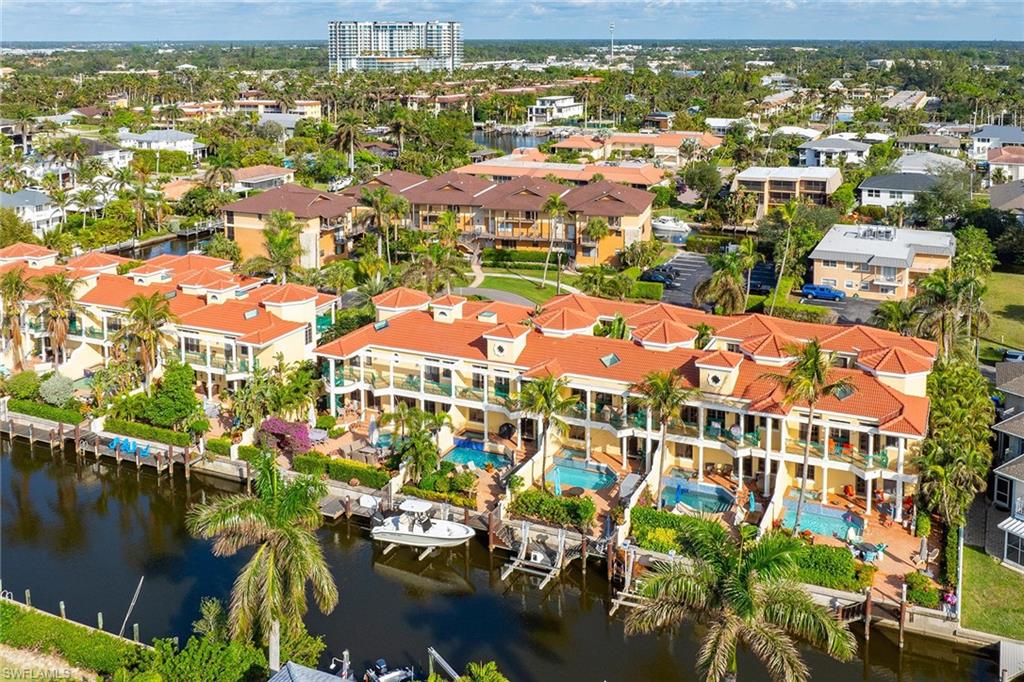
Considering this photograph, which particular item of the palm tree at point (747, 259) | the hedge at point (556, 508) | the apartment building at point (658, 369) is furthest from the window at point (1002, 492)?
the palm tree at point (747, 259)

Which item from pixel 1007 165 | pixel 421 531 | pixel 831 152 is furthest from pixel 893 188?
pixel 421 531

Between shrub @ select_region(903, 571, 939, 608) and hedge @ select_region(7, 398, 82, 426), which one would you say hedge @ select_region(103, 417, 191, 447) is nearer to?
hedge @ select_region(7, 398, 82, 426)

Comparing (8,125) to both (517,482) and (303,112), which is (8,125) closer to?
(303,112)

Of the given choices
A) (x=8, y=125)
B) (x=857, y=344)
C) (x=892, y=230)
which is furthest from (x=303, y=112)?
(x=857, y=344)

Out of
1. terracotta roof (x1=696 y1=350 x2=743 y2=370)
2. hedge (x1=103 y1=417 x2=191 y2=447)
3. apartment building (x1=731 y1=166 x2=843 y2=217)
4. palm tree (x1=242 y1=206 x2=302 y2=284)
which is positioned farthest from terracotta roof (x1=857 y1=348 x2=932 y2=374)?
apartment building (x1=731 y1=166 x2=843 y2=217)

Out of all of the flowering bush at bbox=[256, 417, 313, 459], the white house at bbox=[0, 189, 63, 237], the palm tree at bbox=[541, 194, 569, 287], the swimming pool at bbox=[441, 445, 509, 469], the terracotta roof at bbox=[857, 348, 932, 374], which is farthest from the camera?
the white house at bbox=[0, 189, 63, 237]

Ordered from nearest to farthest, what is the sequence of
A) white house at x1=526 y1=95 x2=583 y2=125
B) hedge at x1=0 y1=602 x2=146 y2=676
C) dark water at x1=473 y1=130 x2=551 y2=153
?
hedge at x1=0 y1=602 x2=146 y2=676
dark water at x1=473 y1=130 x2=551 y2=153
white house at x1=526 y1=95 x2=583 y2=125

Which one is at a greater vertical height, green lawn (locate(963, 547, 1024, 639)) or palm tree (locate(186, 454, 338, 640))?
palm tree (locate(186, 454, 338, 640))

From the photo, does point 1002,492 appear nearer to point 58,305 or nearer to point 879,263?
point 879,263
